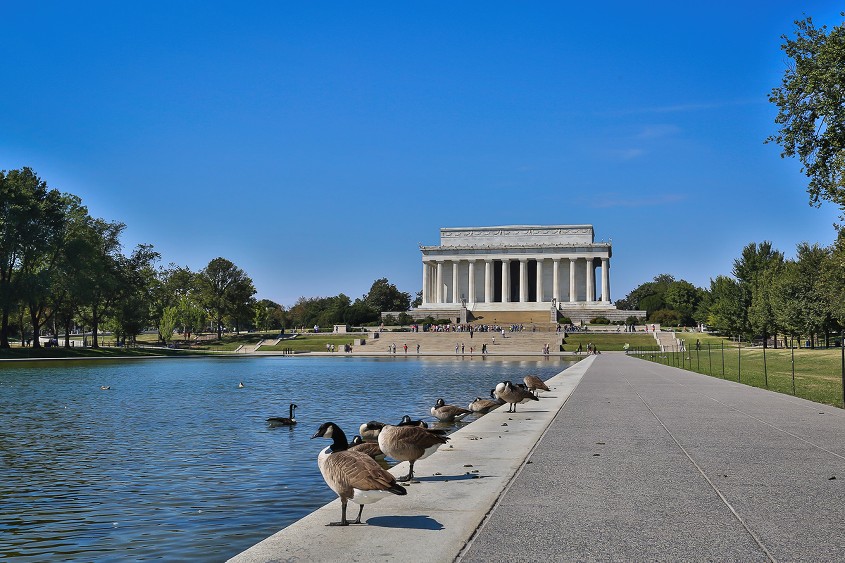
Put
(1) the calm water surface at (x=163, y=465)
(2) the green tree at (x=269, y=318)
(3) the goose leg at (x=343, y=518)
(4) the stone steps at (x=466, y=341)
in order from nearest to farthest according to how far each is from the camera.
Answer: (3) the goose leg at (x=343, y=518), (1) the calm water surface at (x=163, y=465), (4) the stone steps at (x=466, y=341), (2) the green tree at (x=269, y=318)

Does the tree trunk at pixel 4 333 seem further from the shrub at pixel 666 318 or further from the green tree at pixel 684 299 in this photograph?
the green tree at pixel 684 299

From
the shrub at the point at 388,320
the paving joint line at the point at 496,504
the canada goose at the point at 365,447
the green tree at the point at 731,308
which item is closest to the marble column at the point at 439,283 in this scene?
the shrub at the point at 388,320

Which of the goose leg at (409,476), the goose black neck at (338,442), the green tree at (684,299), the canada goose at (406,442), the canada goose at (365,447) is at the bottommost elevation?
the goose leg at (409,476)

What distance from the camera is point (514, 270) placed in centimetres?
15788

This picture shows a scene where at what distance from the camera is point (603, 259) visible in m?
146

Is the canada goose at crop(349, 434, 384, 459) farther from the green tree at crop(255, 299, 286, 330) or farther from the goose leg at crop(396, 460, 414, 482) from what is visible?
the green tree at crop(255, 299, 286, 330)

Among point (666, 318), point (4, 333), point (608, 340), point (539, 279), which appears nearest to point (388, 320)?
point (539, 279)

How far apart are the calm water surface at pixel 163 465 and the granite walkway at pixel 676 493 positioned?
12.7 ft

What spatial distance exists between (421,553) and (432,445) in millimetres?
3921

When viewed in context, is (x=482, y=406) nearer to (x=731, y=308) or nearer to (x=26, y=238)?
(x=26, y=238)

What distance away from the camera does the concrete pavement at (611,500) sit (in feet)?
24.5

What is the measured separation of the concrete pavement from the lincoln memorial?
12364cm

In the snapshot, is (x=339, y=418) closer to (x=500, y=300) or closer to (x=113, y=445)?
(x=113, y=445)

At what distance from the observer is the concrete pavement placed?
A: 24.5 ft
